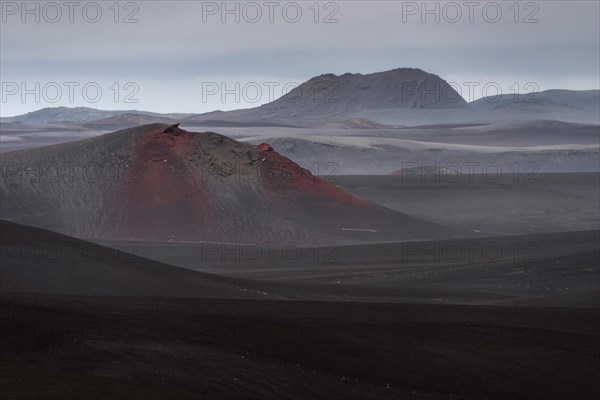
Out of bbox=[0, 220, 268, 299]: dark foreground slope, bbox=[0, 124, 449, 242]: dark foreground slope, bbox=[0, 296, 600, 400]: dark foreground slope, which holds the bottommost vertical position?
bbox=[0, 296, 600, 400]: dark foreground slope

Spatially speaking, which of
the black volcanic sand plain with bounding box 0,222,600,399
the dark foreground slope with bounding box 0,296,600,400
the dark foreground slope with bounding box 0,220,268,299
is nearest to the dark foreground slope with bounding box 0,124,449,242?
the dark foreground slope with bounding box 0,220,268,299

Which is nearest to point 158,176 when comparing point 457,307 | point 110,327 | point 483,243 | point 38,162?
point 38,162

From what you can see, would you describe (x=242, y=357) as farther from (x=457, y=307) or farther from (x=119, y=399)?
(x=457, y=307)

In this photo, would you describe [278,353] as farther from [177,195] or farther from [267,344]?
[177,195]

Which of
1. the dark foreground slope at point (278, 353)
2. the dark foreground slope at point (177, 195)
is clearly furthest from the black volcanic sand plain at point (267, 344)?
the dark foreground slope at point (177, 195)

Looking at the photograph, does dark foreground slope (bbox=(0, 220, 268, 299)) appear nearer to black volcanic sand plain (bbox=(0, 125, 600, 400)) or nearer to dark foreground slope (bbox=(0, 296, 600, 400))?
black volcanic sand plain (bbox=(0, 125, 600, 400))

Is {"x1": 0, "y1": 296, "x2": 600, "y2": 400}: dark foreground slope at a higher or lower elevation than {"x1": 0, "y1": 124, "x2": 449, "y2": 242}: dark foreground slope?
lower
